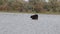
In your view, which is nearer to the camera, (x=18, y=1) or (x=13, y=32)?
(x=13, y=32)

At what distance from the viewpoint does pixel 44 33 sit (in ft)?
9.96

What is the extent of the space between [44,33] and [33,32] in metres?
0.20

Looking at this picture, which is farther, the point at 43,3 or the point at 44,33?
the point at 43,3

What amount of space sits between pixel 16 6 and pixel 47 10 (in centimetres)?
136

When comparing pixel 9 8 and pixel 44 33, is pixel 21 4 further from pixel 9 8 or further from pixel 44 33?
pixel 44 33

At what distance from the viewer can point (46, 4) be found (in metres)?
7.41

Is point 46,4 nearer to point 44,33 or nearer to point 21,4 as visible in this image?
point 21,4

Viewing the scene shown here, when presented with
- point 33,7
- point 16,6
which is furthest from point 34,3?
point 16,6

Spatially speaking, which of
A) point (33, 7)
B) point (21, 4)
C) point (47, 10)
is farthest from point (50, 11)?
point (21, 4)

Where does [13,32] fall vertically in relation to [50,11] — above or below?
above

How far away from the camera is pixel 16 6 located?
24.1 ft

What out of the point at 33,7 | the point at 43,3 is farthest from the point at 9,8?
the point at 43,3

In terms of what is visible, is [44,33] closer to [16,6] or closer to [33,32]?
[33,32]

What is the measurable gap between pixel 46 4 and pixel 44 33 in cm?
448
